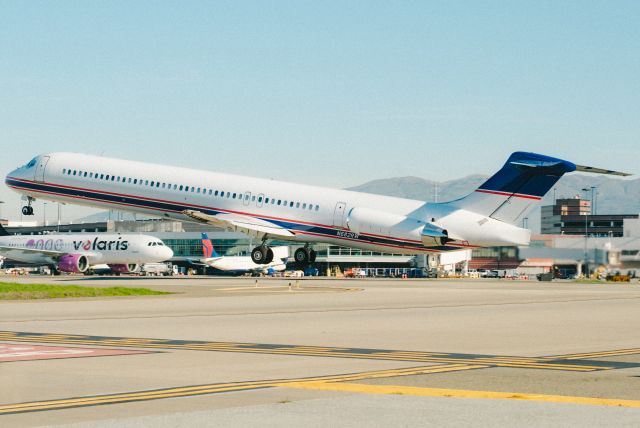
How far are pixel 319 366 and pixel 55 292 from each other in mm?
38490

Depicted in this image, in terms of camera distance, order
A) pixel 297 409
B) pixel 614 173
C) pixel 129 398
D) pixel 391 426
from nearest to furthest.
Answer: pixel 391 426
pixel 297 409
pixel 129 398
pixel 614 173

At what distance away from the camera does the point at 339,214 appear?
78875mm

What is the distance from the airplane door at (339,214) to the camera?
258 feet

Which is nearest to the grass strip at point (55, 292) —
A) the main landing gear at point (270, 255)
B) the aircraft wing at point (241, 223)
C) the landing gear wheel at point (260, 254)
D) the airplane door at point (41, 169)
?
the aircraft wing at point (241, 223)

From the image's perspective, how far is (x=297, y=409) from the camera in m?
15.8

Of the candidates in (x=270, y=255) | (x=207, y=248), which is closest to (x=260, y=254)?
(x=270, y=255)

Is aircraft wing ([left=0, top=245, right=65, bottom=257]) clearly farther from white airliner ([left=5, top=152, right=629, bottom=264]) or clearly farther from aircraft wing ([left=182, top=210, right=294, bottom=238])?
aircraft wing ([left=182, top=210, right=294, bottom=238])

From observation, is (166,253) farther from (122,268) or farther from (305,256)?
(305,256)

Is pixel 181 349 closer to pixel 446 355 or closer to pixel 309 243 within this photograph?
pixel 446 355

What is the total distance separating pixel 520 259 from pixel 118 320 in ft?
58.3

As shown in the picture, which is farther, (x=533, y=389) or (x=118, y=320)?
(x=118, y=320)

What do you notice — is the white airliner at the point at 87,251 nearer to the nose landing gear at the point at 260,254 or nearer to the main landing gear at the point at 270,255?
the main landing gear at the point at 270,255

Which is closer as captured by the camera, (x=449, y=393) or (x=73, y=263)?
(x=449, y=393)

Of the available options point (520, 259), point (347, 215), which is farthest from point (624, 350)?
point (347, 215)
